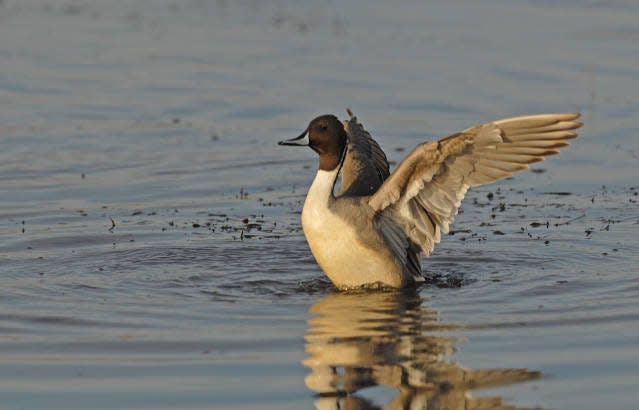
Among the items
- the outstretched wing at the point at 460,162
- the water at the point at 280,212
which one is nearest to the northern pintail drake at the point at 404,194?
the outstretched wing at the point at 460,162

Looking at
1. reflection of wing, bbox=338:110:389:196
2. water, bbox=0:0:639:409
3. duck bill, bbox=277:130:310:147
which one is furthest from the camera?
reflection of wing, bbox=338:110:389:196

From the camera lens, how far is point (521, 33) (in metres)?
16.7

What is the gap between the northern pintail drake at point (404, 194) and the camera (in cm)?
850

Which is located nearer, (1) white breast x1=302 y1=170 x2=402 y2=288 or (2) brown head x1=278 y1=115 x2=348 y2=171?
(1) white breast x1=302 y1=170 x2=402 y2=288

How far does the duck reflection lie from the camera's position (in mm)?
6465

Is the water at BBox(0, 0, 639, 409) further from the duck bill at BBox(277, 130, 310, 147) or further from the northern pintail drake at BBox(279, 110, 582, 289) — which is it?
the duck bill at BBox(277, 130, 310, 147)

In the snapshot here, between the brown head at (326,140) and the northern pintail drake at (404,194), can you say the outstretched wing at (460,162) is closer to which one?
the northern pintail drake at (404,194)

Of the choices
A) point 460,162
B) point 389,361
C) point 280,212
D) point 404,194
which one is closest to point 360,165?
point 404,194

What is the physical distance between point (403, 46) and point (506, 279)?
760 centimetres

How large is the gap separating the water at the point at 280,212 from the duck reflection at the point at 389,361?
2cm

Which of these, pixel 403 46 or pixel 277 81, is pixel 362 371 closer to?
pixel 277 81

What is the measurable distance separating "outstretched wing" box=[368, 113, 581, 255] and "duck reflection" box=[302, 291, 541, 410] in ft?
2.10

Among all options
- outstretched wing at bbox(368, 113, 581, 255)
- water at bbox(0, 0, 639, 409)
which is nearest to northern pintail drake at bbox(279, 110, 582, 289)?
outstretched wing at bbox(368, 113, 581, 255)

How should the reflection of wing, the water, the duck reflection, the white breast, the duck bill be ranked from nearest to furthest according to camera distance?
1. the duck reflection
2. the water
3. the white breast
4. the duck bill
5. the reflection of wing
